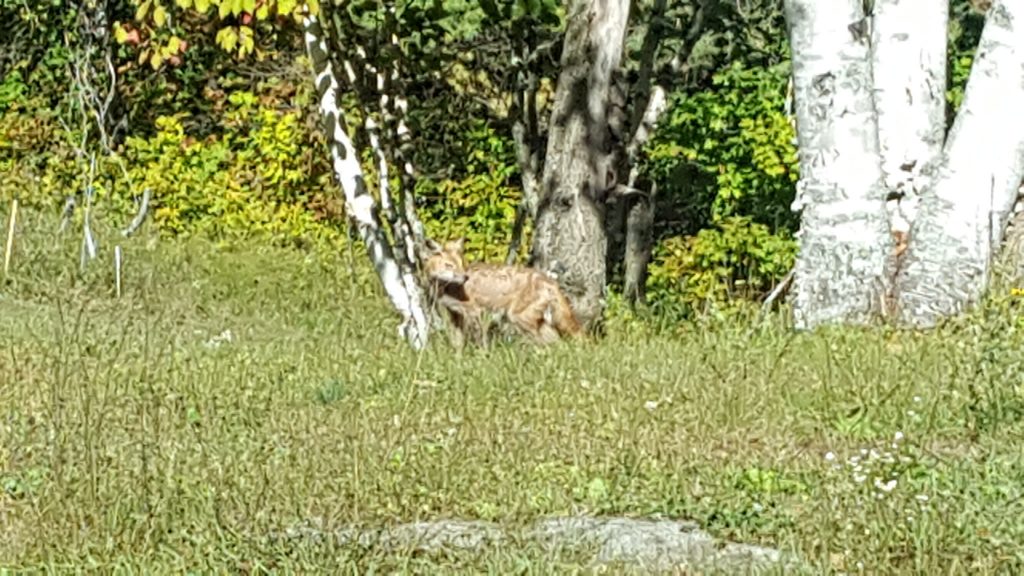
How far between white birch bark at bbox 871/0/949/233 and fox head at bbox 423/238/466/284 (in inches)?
107

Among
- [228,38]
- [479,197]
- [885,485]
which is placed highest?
[228,38]

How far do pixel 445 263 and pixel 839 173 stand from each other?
103 inches

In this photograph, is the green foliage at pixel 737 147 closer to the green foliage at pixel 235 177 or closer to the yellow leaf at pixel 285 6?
the green foliage at pixel 235 177

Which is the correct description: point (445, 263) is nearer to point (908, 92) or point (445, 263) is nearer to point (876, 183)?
point (876, 183)

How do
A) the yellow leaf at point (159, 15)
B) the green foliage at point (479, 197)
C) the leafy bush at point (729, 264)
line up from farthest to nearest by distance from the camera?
the green foliage at point (479, 197) → the leafy bush at point (729, 264) → the yellow leaf at point (159, 15)

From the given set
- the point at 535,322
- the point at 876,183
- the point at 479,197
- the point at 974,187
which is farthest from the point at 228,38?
the point at 479,197

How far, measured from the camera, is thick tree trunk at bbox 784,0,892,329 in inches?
438

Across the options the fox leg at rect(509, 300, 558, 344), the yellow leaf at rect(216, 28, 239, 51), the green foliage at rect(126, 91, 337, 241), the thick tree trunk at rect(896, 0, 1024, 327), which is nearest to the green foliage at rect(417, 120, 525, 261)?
the green foliage at rect(126, 91, 337, 241)

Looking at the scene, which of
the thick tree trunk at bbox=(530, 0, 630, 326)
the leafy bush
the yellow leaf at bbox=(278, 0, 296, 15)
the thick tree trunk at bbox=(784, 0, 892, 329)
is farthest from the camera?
the leafy bush

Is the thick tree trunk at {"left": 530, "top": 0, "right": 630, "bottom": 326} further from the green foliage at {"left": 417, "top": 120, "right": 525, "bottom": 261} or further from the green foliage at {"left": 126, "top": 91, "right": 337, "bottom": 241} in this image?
the green foliage at {"left": 126, "top": 91, "right": 337, "bottom": 241}

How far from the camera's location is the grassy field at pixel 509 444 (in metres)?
6.51

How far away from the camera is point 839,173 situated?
36.9 ft

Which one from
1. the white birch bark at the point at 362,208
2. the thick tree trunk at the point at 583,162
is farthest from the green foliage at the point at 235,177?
the white birch bark at the point at 362,208

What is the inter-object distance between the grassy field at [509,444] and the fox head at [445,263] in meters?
0.63
